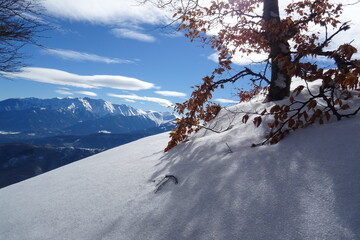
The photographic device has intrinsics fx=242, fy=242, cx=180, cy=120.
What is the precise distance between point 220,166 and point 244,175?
1.47 feet

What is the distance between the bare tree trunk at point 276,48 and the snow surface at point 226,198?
159 cm

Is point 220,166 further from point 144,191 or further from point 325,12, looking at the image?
point 325,12

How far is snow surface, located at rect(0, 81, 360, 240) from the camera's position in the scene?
6.09 ft

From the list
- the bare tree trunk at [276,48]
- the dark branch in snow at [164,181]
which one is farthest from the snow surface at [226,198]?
the bare tree trunk at [276,48]

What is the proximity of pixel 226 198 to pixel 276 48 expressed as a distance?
3.95 meters

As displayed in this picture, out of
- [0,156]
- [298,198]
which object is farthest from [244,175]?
[0,156]

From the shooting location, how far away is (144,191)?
3061mm

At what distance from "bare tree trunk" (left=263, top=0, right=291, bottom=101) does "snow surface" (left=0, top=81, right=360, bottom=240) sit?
159 centimetres

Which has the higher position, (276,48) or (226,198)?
(276,48)

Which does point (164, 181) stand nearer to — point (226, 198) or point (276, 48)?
point (226, 198)

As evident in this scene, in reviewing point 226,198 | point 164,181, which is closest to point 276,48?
point 164,181

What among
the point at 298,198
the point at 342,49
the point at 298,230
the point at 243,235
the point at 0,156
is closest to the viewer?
the point at 298,230

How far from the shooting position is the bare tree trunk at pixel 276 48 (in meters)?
4.91

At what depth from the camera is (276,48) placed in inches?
202
